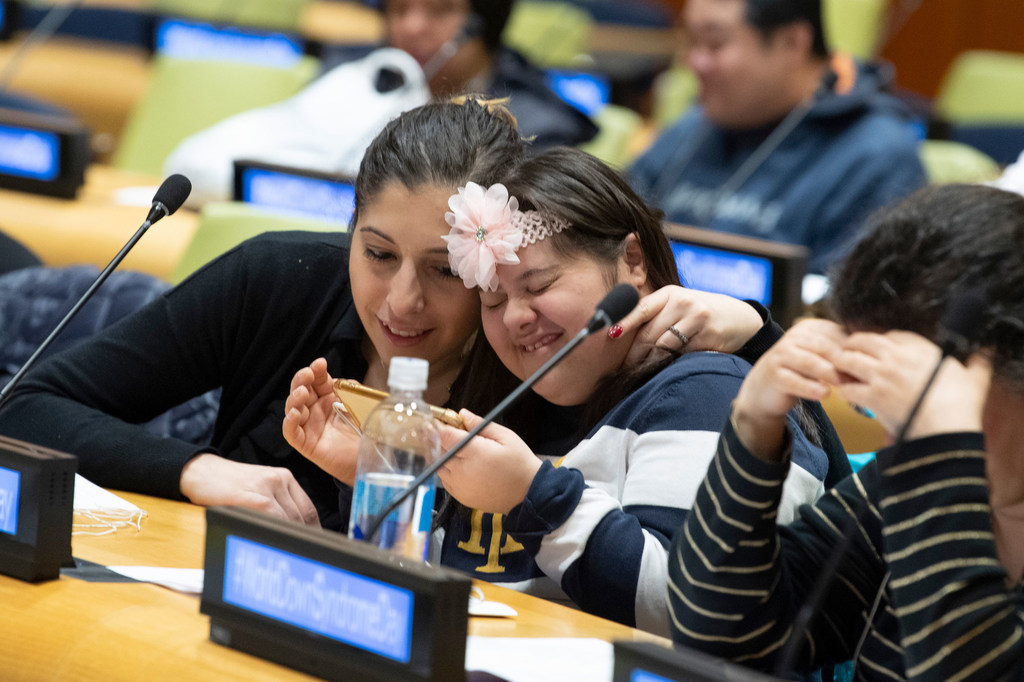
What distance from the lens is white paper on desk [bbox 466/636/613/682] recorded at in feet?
3.62

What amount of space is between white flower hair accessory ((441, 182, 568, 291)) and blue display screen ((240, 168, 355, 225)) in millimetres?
1253

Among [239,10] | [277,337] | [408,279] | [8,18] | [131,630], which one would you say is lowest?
[131,630]

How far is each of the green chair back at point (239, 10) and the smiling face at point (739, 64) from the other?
260 cm

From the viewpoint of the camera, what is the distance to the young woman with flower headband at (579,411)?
132 centimetres

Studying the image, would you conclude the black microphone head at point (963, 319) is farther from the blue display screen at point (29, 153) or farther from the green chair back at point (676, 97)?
the green chair back at point (676, 97)

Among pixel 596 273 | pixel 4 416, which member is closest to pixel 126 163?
pixel 4 416

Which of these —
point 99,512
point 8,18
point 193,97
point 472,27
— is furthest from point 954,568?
point 8,18

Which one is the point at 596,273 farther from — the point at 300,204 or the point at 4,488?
the point at 300,204

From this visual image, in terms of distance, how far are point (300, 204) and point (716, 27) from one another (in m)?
1.48

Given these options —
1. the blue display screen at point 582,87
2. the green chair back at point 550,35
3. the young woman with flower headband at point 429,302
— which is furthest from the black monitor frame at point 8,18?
the young woman with flower headband at point 429,302

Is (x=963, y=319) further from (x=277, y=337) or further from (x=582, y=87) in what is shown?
(x=582, y=87)

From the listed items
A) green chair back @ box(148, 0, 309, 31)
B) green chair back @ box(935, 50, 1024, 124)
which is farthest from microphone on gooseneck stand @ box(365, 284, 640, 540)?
green chair back @ box(148, 0, 309, 31)

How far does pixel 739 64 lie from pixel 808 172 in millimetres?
375

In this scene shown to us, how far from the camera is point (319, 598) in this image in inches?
41.3
